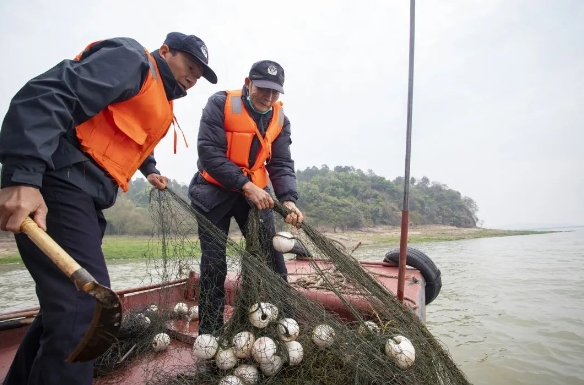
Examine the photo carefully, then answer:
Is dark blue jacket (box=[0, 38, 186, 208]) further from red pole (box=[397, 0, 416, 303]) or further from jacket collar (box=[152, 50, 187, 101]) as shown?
red pole (box=[397, 0, 416, 303])

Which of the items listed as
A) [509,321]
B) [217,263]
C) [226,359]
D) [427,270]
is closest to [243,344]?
[226,359]

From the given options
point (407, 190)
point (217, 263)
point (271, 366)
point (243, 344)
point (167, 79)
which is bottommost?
point (271, 366)

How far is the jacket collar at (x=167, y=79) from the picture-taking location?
2133 mm

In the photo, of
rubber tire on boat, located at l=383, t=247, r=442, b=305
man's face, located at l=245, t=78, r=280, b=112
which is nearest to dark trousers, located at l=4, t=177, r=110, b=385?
man's face, located at l=245, t=78, r=280, b=112

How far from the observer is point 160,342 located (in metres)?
2.91

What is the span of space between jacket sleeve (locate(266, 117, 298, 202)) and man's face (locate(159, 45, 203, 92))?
4.14 ft

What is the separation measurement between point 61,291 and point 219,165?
1.49 meters

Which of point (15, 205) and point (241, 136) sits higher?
point (241, 136)

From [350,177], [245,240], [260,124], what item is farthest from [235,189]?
[350,177]

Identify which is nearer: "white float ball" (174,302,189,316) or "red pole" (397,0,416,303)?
"red pole" (397,0,416,303)

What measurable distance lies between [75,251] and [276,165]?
201 centimetres

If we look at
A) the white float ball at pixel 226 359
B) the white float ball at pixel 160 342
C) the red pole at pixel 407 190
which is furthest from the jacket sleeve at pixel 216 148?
the red pole at pixel 407 190

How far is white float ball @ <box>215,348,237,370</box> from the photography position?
2.26 m

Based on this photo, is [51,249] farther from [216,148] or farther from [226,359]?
[216,148]
